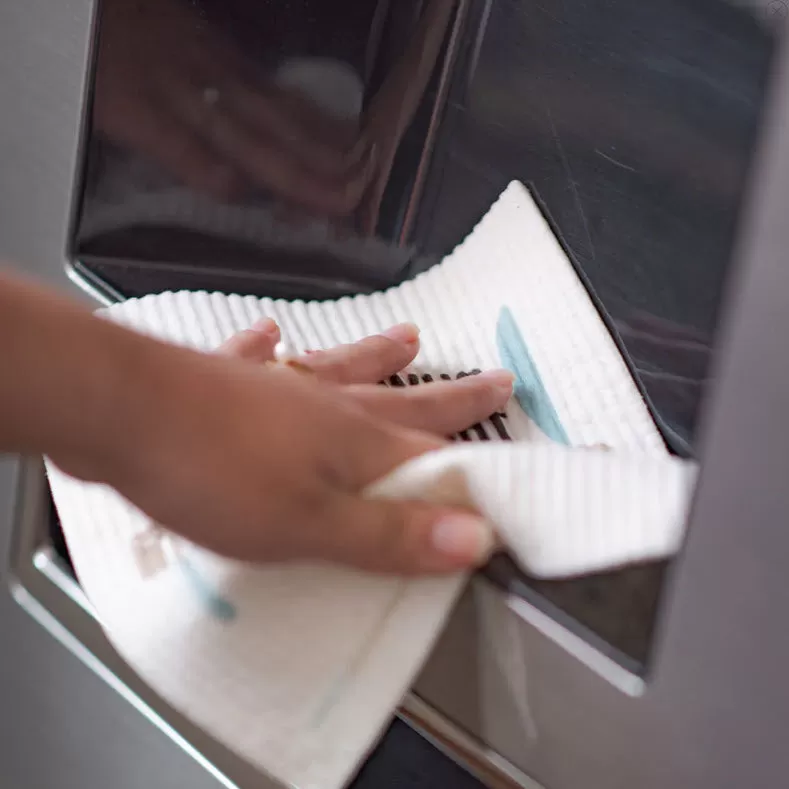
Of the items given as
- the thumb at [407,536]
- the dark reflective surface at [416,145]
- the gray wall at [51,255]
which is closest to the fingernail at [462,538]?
the thumb at [407,536]

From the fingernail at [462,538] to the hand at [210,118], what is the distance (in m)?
0.30

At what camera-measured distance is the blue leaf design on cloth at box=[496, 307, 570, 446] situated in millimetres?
375

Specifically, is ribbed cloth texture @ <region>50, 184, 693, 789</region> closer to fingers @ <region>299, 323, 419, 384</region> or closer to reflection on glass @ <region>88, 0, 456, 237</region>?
fingers @ <region>299, 323, 419, 384</region>

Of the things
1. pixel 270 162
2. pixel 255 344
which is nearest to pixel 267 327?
pixel 255 344

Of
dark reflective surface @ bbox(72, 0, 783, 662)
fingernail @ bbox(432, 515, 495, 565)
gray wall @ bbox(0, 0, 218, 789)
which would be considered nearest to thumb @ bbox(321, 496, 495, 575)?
fingernail @ bbox(432, 515, 495, 565)

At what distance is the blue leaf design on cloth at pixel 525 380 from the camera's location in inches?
14.8

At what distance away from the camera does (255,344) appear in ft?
1.27

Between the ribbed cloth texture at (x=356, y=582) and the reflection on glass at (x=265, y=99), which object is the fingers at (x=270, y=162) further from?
the ribbed cloth texture at (x=356, y=582)

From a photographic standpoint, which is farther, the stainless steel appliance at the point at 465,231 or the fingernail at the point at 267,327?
the fingernail at the point at 267,327

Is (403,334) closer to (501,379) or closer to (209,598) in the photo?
(501,379)

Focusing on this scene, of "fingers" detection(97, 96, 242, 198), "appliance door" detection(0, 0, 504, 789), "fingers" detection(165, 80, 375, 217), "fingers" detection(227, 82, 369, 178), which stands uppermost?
"fingers" detection(227, 82, 369, 178)

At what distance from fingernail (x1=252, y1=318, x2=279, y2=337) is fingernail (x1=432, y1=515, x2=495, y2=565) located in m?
0.17

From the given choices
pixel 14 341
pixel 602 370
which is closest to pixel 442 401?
pixel 602 370

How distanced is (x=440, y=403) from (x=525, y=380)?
6cm
